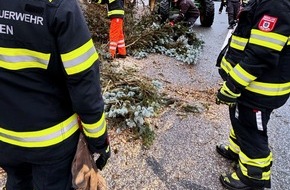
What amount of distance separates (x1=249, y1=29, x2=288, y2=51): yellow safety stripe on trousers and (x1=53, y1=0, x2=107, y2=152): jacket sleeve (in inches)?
47.4

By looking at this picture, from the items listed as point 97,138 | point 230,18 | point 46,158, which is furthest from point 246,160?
point 230,18

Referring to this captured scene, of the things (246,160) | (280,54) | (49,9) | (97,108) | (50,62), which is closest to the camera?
(49,9)

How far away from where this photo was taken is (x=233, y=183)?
269 cm

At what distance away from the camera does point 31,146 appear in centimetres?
161

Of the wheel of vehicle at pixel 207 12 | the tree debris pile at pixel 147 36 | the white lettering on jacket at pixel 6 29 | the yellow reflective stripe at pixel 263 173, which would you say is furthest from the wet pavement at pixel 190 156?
the wheel of vehicle at pixel 207 12

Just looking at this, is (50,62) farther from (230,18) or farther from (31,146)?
(230,18)

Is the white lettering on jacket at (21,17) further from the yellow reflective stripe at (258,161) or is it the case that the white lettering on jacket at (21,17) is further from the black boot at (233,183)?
the black boot at (233,183)

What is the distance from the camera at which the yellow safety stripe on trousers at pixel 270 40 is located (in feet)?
6.73

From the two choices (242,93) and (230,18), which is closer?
(242,93)

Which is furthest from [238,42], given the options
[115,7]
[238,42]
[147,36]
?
[147,36]

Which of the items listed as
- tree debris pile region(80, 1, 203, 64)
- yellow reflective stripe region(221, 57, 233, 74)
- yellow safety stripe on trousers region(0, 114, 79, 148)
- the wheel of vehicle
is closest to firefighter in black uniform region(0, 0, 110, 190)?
yellow safety stripe on trousers region(0, 114, 79, 148)

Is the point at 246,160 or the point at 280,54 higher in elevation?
the point at 280,54

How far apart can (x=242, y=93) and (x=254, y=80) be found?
6.3 inches

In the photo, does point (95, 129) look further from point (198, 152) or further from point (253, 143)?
point (198, 152)
